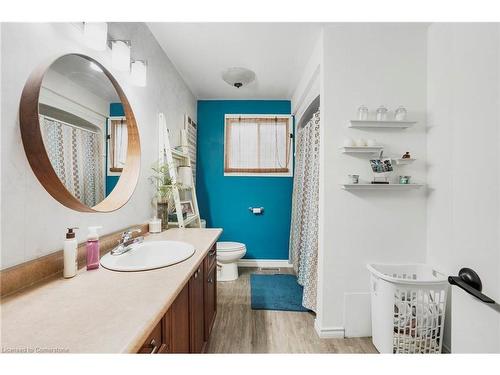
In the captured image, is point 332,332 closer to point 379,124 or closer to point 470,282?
point 470,282

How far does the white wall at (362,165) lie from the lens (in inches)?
66.3

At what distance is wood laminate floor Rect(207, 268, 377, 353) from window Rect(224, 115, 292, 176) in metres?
1.79

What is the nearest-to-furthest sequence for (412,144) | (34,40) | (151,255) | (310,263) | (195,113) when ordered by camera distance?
(34,40) < (151,255) < (412,144) < (310,263) < (195,113)

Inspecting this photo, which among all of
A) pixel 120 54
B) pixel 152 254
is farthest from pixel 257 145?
pixel 152 254

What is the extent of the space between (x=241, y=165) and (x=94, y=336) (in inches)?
112

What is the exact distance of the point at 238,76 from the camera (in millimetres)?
2445

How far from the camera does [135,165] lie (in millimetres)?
1542

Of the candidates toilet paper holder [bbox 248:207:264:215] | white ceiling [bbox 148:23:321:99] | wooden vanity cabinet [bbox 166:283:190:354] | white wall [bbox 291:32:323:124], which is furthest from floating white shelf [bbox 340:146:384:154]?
toilet paper holder [bbox 248:207:264:215]

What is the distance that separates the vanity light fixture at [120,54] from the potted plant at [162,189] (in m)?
0.77

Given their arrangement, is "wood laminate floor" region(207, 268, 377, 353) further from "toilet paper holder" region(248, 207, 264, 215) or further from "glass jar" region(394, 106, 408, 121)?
"glass jar" region(394, 106, 408, 121)

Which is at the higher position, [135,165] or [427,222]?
[135,165]

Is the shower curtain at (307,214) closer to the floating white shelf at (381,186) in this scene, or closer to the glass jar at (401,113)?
the floating white shelf at (381,186)
